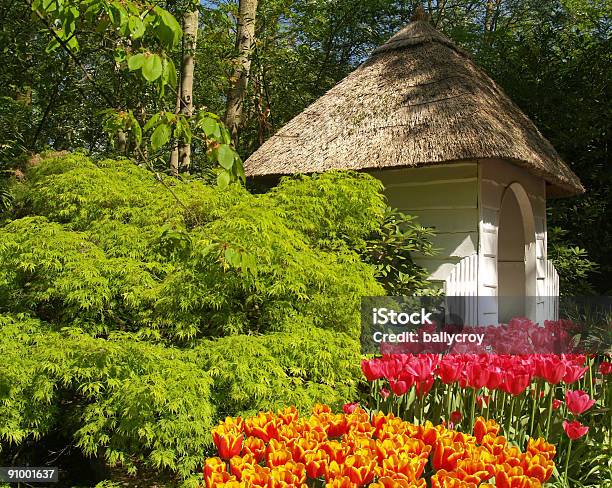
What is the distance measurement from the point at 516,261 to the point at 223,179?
26.5ft

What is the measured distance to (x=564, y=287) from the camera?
369 inches

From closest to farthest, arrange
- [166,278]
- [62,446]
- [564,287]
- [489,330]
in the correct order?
[489,330] → [166,278] → [62,446] → [564,287]

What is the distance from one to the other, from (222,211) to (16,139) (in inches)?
157

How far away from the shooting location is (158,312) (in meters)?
3.62

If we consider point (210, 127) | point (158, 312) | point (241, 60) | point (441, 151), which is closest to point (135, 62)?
point (210, 127)

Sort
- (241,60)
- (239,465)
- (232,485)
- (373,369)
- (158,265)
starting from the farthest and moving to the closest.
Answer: (241,60) < (158,265) < (373,369) < (239,465) < (232,485)

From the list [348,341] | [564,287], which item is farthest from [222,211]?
[564,287]

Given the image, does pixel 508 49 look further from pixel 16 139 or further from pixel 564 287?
pixel 16 139

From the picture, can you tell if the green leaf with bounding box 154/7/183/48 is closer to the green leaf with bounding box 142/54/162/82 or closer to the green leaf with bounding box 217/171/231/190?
the green leaf with bounding box 142/54/162/82

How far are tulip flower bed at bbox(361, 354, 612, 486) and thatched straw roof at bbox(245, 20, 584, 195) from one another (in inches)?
142

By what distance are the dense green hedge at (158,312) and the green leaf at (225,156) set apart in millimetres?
455

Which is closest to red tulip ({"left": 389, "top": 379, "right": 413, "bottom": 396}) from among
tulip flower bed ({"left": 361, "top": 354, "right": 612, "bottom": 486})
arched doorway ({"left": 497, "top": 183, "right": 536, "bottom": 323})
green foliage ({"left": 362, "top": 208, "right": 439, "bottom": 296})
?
tulip flower bed ({"left": 361, "top": 354, "right": 612, "bottom": 486})

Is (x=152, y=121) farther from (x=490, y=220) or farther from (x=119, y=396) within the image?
(x=490, y=220)

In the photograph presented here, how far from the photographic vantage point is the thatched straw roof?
602 centimetres
